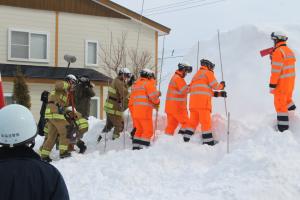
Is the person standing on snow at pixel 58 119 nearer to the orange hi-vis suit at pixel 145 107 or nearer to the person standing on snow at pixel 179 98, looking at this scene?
the orange hi-vis suit at pixel 145 107

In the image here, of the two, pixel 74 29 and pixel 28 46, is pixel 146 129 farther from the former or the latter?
pixel 74 29

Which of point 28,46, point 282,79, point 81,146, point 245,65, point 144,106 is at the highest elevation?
point 28,46

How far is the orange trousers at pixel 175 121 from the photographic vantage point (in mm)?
10047

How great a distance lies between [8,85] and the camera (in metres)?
18.5

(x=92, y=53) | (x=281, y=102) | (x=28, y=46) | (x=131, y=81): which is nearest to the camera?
(x=281, y=102)

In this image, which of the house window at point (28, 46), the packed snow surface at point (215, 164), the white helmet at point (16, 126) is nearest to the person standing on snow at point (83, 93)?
the packed snow surface at point (215, 164)

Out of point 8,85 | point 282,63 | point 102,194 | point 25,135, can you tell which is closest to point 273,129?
point 282,63

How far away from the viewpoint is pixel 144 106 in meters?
9.55

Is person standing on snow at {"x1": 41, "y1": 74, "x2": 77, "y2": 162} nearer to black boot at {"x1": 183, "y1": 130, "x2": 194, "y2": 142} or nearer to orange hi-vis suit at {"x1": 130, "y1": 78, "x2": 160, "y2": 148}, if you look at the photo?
orange hi-vis suit at {"x1": 130, "y1": 78, "x2": 160, "y2": 148}

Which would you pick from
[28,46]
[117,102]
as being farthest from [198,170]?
[28,46]

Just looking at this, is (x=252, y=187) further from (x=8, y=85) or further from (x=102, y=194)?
(x=8, y=85)

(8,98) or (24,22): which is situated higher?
(24,22)

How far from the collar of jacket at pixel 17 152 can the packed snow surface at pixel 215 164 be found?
3.73m

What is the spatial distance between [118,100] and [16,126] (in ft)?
26.2
